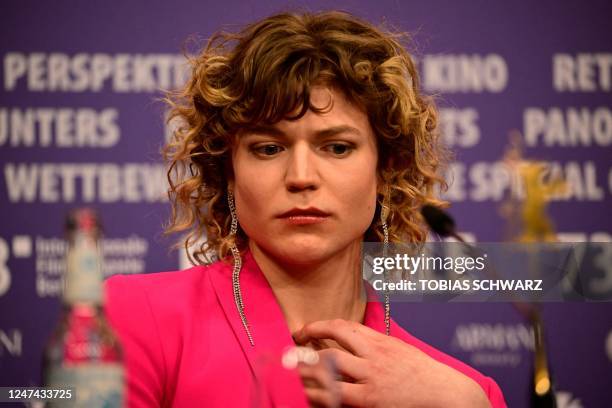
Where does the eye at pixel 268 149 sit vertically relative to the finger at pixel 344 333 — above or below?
above

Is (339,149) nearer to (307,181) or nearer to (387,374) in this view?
(307,181)

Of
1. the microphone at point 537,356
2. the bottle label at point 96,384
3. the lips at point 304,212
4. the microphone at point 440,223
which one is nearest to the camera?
the bottle label at point 96,384

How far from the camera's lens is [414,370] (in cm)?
124

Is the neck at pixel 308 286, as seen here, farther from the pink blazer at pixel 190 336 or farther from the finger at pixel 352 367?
the finger at pixel 352 367

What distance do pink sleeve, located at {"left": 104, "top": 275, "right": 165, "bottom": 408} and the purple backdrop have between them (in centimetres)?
69

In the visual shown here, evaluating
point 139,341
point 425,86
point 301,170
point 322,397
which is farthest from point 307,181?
point 425,86

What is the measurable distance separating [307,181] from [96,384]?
514 millimetres

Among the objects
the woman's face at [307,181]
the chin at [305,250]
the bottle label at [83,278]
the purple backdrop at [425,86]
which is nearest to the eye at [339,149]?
the woman's face at [307,181]

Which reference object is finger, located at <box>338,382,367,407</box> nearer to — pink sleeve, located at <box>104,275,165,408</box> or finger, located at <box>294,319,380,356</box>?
finger, located at <box>294,319,380,356</box>

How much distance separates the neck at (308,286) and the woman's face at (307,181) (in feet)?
0.12

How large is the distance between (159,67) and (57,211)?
1.28 feet

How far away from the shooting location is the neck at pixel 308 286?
139 centimetres

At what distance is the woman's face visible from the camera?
1282 mm

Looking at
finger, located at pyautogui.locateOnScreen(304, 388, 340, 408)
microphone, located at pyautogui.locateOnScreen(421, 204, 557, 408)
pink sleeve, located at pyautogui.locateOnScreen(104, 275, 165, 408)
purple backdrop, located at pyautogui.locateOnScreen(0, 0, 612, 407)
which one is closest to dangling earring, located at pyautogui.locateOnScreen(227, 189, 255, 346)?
pink sleeve, located at pyautogui.locateOnScreen(104, 275, 165, 408)
